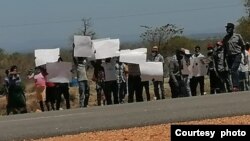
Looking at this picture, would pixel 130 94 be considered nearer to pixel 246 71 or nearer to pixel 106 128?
pixel 246 71

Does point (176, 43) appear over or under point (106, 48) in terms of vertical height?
under

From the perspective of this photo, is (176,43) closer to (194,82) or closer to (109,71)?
(194,82)

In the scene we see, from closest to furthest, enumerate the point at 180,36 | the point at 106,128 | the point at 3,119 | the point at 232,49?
the point at 106,128 → the point at 3,119 → the point at 232,49 → the point at 180,36

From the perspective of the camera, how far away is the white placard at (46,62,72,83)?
19234 millimetres

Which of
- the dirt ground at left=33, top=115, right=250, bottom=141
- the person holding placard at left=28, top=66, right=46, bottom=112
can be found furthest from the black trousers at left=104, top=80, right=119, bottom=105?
the dirt ground at left=33, top=115, right=250, bottom=141

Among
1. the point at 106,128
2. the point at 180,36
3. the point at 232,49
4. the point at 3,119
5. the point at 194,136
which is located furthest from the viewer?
the point at 180,36

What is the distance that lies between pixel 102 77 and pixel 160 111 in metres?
4.59

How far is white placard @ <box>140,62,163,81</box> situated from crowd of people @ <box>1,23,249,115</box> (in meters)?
0.15

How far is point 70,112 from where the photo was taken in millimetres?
16531

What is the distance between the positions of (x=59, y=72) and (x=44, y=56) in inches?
26.7


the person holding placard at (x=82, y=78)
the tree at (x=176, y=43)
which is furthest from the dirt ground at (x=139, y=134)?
the tree at (x=176, y=43)

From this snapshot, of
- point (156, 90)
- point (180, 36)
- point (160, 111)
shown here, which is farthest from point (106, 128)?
point (180, 36)

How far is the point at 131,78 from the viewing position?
19.5 metres

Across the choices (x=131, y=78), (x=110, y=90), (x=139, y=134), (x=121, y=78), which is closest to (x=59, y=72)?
(x=110, y=90)
